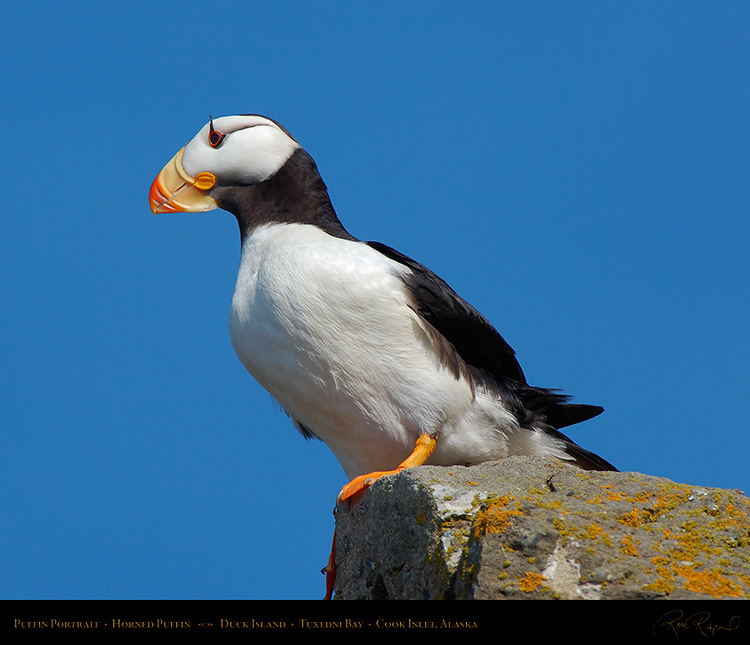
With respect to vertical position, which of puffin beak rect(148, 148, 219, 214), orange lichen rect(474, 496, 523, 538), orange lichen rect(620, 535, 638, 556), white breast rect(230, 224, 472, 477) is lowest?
orange lichen rect(620, 535, 638, 556)

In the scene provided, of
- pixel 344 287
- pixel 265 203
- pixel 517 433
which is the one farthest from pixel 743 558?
pixel 265 203

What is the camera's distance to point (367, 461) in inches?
226

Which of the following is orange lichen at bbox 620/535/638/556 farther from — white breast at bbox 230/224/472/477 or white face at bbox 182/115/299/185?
white face at bbox 182/115/299/185

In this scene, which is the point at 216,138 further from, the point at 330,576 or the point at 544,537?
the point at 544,537

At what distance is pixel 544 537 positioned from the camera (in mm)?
3545

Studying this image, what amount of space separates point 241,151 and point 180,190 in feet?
1.65

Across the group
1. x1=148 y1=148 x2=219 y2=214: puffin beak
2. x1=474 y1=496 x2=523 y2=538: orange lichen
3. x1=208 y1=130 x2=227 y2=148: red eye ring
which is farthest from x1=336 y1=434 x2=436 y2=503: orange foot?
x1=208 y1=130 x2=227 y2=148: red eye ring

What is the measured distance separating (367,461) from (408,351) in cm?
78

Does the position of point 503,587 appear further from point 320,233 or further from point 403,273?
point 320,233

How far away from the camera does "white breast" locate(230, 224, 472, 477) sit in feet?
17.5
